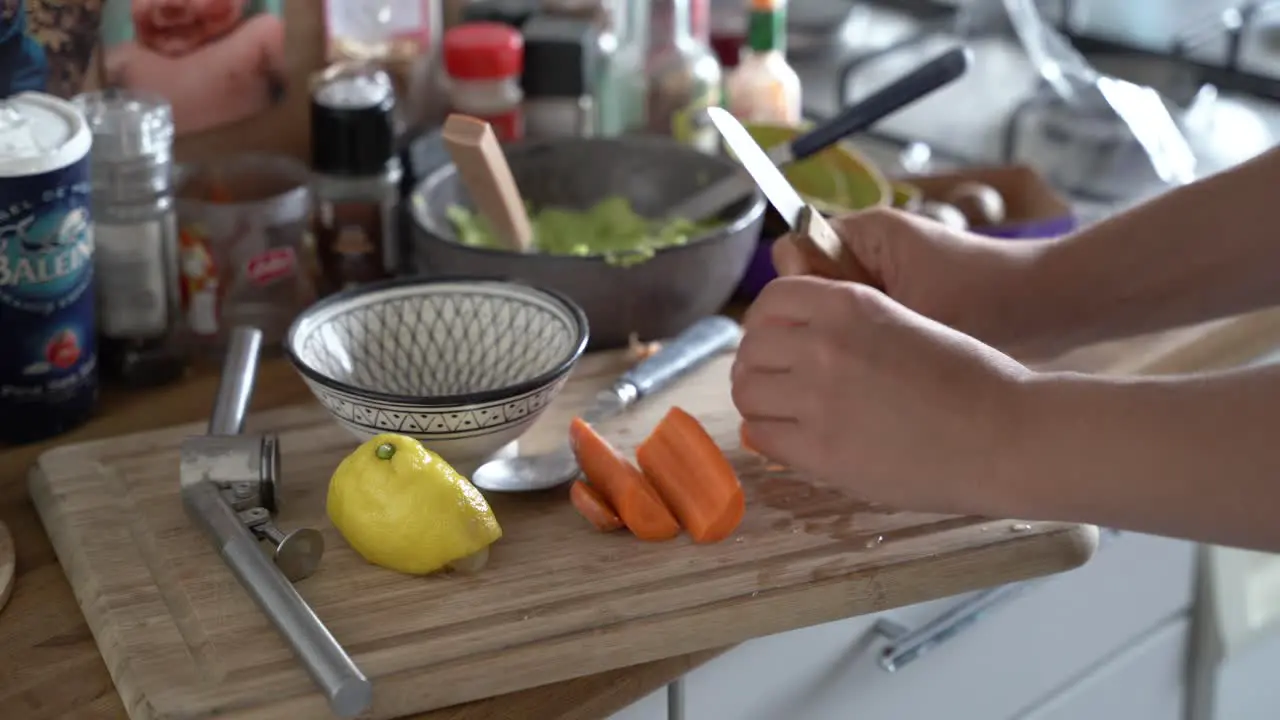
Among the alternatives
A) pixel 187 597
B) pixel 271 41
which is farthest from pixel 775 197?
pixel 271 41

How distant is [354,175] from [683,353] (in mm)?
290

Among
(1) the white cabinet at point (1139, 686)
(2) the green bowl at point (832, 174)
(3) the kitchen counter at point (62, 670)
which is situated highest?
(2) the green bowl at point (832, 174)

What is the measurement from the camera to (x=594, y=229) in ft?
4.12

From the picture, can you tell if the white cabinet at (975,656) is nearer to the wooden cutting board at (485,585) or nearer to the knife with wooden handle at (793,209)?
the wooden cutting board at (485,585)

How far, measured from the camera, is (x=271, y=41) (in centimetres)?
126

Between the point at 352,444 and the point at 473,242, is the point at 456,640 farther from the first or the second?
the point at 473,242

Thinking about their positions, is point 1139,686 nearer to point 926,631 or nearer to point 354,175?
point 926,631

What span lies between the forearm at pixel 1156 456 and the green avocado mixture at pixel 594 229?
44 centimetres

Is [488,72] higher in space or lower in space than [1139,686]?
higher

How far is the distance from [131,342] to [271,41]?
292 mm

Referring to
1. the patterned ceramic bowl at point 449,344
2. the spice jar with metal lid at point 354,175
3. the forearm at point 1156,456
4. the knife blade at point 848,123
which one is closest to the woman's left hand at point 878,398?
the forearm at point 1156,456

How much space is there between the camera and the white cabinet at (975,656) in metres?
0.94

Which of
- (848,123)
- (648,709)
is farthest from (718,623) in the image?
(848,123)

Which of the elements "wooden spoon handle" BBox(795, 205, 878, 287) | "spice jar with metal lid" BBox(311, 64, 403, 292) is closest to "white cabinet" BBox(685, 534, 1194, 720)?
"wooden spoon handle" BBox(795, 205, 878, 287)
